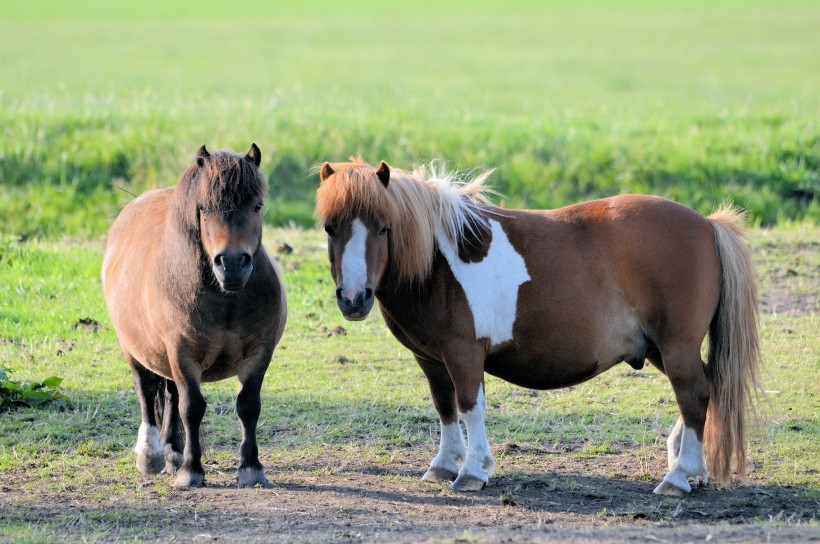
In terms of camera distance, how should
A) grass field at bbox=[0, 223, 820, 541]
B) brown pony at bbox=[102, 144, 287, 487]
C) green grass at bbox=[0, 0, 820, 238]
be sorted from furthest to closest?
green grass at bbox=[0, 0, 820, 238] → grass field at bbox=[0, 223, 820, 541] → brown pony at bbox=[102, 144, 287, 487]

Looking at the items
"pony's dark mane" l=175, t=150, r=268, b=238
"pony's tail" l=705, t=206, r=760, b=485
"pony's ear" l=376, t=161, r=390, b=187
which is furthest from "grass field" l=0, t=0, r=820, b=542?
"pony's ear" l=376, t=161, r=390, b=187

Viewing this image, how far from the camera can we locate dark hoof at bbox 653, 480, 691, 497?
20.0 ft

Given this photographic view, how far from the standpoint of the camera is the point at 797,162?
1516 centimetres

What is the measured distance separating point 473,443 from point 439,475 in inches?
15.4

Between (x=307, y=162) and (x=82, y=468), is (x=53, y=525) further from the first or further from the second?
(x=307, y=162)

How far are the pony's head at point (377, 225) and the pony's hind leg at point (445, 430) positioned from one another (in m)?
0.73

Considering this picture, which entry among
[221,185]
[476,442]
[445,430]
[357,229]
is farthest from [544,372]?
[221,185]

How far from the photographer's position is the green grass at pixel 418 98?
14867 mm

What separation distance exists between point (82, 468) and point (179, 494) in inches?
34.6

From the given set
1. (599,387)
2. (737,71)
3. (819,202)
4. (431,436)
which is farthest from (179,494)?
(737,71)

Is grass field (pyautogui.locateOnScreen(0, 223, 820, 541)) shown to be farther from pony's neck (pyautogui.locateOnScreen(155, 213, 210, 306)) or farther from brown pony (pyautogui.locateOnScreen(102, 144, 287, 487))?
pony's neck (pyautogui.locateOnScreen(155, 213, 210, 306))

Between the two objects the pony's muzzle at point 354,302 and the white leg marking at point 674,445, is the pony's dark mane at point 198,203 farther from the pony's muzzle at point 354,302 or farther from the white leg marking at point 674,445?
the white leg marking at point 674,445

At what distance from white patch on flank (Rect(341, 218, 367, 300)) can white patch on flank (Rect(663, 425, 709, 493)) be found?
2.13 meters

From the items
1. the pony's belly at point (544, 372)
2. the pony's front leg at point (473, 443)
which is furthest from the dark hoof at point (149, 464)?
the pony's belly at point (544, 372)
